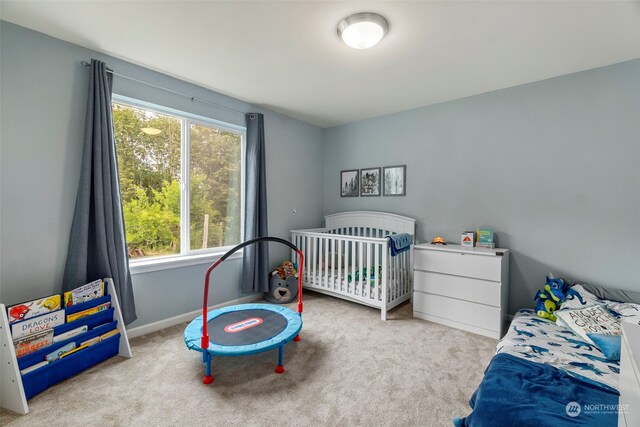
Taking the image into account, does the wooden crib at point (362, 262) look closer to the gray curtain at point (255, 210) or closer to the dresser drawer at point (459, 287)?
the dresser drawer at point (459, 287)

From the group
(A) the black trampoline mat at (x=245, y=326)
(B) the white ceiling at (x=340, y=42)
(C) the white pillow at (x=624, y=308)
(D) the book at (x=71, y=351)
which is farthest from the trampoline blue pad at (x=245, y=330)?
(C) the white pillow at (x=624, y=308)

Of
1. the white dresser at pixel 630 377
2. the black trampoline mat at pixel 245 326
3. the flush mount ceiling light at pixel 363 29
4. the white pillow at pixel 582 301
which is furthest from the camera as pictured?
the white pillow at pixel 582 301

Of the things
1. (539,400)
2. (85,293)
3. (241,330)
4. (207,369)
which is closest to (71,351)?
(85,293)

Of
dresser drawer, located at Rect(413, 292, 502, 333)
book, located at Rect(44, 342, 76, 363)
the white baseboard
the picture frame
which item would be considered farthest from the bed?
the white baseboard

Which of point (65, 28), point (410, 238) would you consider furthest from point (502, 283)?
point (65, 28)

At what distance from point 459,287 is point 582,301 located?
2.91 ft

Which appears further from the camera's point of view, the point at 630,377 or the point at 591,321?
the point at 591,321

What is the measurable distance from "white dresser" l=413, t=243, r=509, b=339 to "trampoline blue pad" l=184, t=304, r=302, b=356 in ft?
4.68

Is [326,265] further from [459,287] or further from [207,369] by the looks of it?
[207,369]

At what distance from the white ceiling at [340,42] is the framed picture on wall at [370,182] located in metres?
1.22

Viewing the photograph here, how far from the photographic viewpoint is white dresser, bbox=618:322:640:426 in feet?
2.52

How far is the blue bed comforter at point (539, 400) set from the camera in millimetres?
1151

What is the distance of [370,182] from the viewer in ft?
13.1

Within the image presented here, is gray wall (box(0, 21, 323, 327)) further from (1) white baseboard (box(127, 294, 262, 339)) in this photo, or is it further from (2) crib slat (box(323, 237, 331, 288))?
(2) crib slat (box(323, 237, 331, 288))
